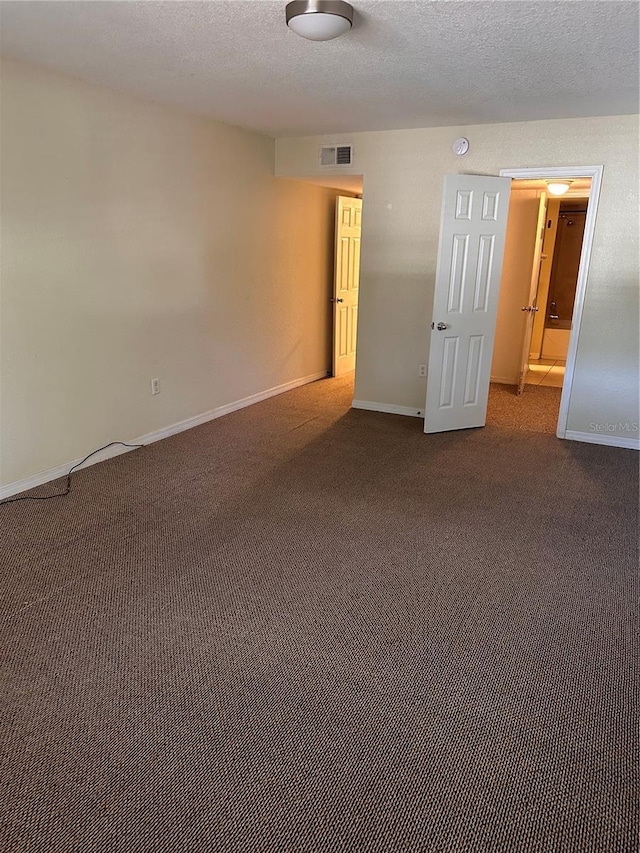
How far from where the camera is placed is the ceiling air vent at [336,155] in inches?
202

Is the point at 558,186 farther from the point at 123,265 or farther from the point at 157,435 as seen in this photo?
the point at 157,435

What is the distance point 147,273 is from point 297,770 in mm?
3532

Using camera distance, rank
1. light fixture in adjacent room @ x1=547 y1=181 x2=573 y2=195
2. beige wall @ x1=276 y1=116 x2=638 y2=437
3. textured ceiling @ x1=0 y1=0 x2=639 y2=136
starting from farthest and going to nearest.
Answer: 1. light fixture in adjacent room @ x1=547 y1=181 x2=573 y2=195
2. beige wall @ x1=276 y1=116 x2=638 y2=437
3. textured ceiling @ x1=0 y1=0 x2=639 y2=136

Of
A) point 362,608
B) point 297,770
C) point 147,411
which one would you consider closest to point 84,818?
point 297,770

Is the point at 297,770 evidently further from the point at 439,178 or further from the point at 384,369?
the point at 439,178

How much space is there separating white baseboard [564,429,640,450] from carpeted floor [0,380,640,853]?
2.78 ft

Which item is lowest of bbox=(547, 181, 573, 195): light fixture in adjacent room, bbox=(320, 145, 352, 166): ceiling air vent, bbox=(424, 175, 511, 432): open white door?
bbox=(424, 175, 511, 432): open white door

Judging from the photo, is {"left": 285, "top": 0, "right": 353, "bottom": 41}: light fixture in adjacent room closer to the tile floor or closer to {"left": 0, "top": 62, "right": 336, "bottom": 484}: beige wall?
{"left": 0, "top": 62, "right": 336, "bottom": 484}: beige wall

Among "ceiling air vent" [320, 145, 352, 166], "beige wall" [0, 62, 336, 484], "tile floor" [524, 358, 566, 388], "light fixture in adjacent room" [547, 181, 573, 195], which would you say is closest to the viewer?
"beige wall" [0, 62, 336, 484]

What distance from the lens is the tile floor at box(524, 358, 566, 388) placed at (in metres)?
6.96

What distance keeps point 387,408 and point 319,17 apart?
3.61 metres

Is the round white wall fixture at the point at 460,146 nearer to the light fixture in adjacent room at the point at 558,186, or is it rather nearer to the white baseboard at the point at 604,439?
the light fixture in adjacent room at the point at 558,186

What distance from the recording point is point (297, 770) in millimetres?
1764

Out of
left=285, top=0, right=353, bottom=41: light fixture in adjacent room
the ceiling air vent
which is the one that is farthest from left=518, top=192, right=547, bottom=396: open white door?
left=285, top=0, right=353, bottom=41: light fixture in adjacent room
